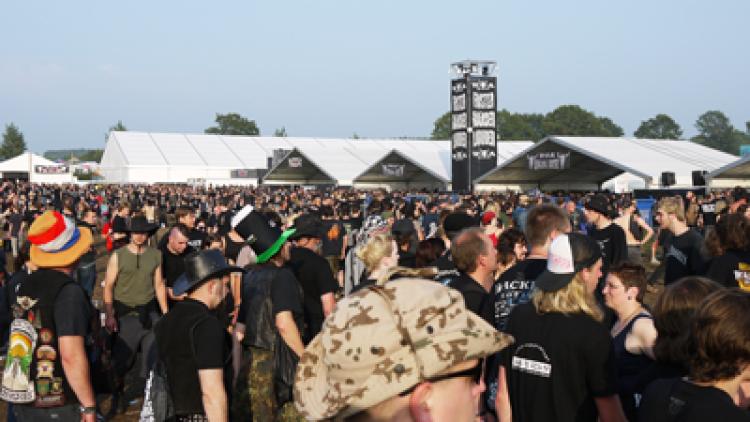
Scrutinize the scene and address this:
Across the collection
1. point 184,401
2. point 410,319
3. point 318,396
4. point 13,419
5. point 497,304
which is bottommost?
point 13,419

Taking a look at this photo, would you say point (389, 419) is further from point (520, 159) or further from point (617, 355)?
point (520, 159)

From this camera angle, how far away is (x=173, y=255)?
7.77 metres

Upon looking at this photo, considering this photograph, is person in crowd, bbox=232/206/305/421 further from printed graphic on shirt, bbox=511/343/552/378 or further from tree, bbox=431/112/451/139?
tree, bbox=431/112/451/139

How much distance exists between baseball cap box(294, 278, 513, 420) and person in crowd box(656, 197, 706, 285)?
5091 millimetres

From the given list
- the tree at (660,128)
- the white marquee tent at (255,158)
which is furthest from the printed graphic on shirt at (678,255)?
the tree at (660,128)

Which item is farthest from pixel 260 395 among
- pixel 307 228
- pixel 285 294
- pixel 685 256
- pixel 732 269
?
pixel 685 256

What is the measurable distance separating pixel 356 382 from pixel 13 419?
3818mm

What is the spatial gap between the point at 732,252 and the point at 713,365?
10.3 ft

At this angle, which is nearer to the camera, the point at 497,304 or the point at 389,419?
the point at 389,419

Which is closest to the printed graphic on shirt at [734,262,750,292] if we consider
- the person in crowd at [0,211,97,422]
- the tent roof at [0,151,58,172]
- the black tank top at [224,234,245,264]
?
the person in crowd at [0,211,97,422]

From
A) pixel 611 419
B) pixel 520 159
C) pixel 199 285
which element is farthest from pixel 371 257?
pixel 520 159

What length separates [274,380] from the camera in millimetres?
4695

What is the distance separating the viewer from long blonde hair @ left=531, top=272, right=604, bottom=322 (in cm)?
338

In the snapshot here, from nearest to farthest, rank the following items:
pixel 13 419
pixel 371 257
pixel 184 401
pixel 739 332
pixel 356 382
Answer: pixel 356 382 < pixel 739 332 < pixel 184 401 < pixel 13 419 < pixel 371 257
